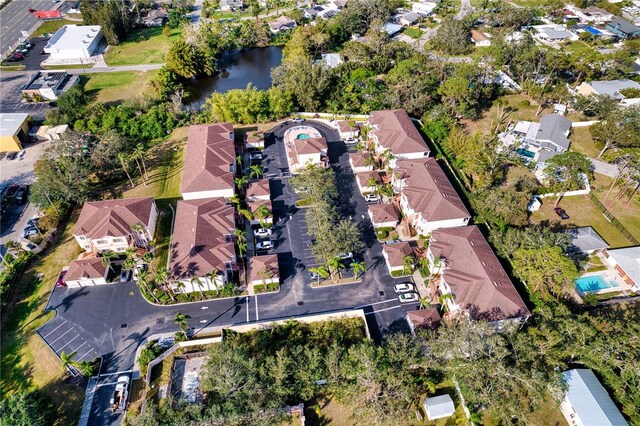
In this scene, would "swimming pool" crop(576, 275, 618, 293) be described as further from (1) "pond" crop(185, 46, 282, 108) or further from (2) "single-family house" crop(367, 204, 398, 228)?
(1) "pond" crop(185, 46, 282, 108)

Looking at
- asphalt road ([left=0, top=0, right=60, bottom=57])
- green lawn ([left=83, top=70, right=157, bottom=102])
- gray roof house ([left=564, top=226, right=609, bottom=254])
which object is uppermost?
asphalt road ([left=0, top=0, right=60, bottom=57])

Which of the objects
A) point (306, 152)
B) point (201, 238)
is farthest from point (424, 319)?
point (306, 152)

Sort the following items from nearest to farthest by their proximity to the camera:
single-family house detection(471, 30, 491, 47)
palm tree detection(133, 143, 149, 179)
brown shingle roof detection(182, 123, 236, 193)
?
brown shingle roof detection(182, 123, 236, 193) < palm tree detection(133, 143, 149, 179) < single-family house detection(471, 30, 491, 47)

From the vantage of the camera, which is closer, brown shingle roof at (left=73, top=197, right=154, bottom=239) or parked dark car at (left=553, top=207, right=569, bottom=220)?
brown shingle roof at (left=73, top=197, right=154, bottom=239)

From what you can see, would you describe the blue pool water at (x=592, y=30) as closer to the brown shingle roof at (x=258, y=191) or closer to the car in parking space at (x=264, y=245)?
the brown shingle roof at (x=258, y=191)

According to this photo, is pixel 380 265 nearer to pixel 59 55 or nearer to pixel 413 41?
pixel 413 41

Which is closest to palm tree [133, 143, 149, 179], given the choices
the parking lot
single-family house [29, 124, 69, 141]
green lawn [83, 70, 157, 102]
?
the parking lot

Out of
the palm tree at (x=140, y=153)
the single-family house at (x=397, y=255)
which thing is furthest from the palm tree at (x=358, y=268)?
the palm tree at (x=140, y=153)
